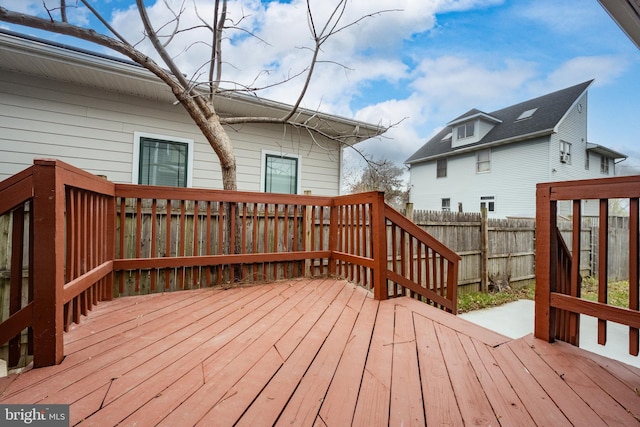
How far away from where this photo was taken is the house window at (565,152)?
37.0 feet

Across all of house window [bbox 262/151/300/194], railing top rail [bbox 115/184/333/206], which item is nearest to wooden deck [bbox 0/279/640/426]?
railing top rail [bbox 115/184/333/206]

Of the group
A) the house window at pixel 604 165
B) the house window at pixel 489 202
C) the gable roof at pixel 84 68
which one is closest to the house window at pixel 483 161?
the house window at pixel 489 202

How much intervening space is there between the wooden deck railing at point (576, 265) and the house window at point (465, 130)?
13.7 meters

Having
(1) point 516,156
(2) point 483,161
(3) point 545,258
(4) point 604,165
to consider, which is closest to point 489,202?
(2) point 483,161

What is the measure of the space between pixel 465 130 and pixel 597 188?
46.1 ft

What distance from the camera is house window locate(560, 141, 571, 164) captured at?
11.3m

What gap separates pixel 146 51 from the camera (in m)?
3.21

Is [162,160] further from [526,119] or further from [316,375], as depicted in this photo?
[526,119]

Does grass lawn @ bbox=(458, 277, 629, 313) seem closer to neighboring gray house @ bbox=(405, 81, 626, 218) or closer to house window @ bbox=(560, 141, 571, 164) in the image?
neighboring gray house @ bbox=(405, 81, 626, 218)

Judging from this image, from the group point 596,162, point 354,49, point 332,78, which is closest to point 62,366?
point 332,78

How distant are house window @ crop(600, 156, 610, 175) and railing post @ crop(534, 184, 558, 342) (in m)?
16.5

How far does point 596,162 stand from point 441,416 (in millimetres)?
17430

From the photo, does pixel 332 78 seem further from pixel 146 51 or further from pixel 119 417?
pixel 119 417

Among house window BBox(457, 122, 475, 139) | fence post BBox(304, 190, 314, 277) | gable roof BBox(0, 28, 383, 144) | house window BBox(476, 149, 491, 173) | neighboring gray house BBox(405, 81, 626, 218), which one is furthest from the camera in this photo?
house window BBox(457, 122, 475, 139)
